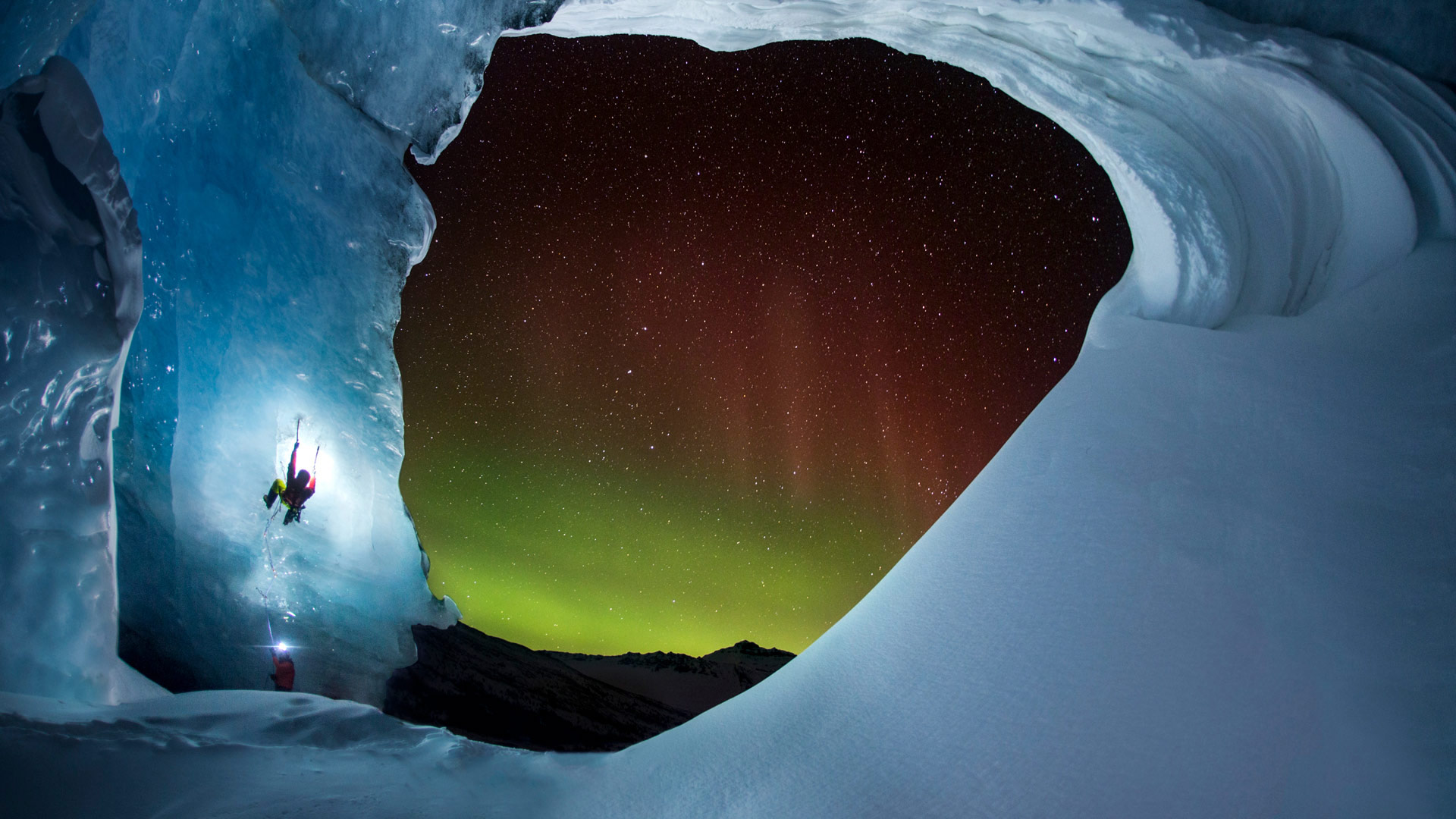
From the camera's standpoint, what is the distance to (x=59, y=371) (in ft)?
14.2

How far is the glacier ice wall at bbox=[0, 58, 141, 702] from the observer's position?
4.03 meters

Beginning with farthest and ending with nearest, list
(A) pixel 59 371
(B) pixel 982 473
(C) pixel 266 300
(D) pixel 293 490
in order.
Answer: (D) pixel 293 490 → (C) pixel 266 300 → (A) pixel 59 371 → (B) pixel 982 473

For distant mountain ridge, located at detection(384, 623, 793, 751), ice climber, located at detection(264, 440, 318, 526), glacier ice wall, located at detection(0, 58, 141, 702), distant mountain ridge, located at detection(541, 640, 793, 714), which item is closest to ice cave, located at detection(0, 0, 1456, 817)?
glacier ice wall, located at detection(0, 58, 141, 702)

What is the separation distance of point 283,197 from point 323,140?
0.65 meters

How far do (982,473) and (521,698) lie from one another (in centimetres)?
1140

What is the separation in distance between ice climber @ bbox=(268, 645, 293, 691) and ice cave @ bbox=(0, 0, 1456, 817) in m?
0.34

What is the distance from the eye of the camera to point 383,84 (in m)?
5.39

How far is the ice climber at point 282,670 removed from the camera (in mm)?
6301

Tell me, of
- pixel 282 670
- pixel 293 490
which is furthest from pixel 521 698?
pixel 293 490

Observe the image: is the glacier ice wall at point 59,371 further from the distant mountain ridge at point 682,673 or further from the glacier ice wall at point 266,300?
the distant mountain ridge at point 682,673

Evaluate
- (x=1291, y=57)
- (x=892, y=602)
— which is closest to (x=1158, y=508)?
(x=892, y=602)

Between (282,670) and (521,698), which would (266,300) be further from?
(521,698)

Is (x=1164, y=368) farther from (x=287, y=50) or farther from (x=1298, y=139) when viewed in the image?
(x=287, y=50)

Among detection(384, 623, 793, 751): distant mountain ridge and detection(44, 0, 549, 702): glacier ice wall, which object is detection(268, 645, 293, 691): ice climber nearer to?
detection(44, 0, 549, 702): glacier ice wall
